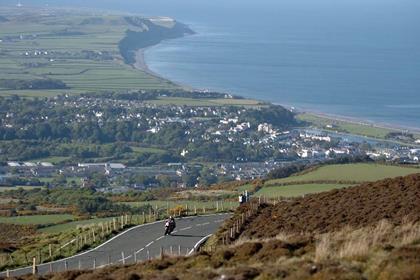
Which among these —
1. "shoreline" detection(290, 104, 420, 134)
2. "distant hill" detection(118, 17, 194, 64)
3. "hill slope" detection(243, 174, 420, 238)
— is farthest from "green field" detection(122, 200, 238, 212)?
"distant hill" detection(118, 17, 194, 64)

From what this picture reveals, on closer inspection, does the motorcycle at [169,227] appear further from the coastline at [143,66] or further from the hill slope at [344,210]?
the coastline at [143,66]

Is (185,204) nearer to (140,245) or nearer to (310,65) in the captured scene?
(140,245)

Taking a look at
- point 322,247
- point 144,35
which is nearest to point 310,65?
point 144,35

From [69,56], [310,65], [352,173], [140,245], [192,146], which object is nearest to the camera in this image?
[140,245]

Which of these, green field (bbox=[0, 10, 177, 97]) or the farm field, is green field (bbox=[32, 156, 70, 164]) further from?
green field (bbox=[0, 10, 177, 97])

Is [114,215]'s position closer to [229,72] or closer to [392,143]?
[392,143]

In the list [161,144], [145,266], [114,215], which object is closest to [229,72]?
[161,144]
